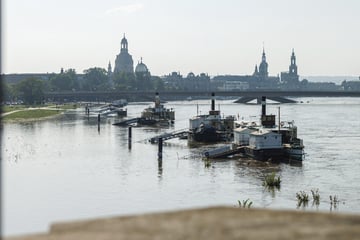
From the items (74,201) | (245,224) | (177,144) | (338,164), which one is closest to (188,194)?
(74,201)

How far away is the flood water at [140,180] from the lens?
111ft

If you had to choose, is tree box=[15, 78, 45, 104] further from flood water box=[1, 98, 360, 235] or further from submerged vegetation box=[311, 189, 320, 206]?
submerged vegetation box=[311, 189, 320, 206]

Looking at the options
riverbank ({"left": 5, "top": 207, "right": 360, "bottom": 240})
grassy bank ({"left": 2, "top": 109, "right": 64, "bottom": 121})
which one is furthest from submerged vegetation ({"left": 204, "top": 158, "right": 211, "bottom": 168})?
grassy bank ({"left": 2, "top": 109, "right": 64, "bottom": 121})

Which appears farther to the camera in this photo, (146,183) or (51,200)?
(146,183)

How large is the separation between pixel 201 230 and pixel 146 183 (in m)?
33.4

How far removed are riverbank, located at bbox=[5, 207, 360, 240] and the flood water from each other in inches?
544

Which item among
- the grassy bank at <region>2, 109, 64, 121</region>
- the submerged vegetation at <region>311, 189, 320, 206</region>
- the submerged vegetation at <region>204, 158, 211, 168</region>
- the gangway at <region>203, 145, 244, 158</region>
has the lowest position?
the submerged vegetation at <region>204, 158, 211, 168</region>

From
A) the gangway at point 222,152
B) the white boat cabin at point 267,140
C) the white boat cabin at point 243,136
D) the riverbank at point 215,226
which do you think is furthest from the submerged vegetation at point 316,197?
the riverbank at point 215,226

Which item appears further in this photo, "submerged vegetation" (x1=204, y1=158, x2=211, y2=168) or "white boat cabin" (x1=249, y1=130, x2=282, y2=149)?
"white boat cabin" (x1=249, y1=130, x2=282, y2=149)

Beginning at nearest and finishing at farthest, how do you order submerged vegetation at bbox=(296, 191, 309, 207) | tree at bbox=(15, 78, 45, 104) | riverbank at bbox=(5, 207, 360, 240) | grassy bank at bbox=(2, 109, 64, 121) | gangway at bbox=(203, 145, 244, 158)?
riverbank at bbox=(5, 207, 360, 240) → submerged vegetation at bbox=(296, 191, 309, 207) → gangway at bbox=(203, 145, 244, 158) → grassy bank at bbox=(2, 109, 64, 121) → tree at bbox=(15, 78, 45, 104)

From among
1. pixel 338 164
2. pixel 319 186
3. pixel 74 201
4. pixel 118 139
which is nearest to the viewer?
pixel 74 201

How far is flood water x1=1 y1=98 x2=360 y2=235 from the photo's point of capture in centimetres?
3394

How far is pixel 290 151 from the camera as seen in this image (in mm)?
58656

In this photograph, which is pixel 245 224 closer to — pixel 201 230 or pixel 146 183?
pixel 201 230
